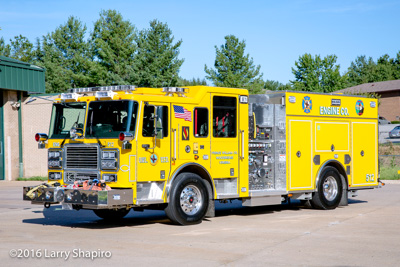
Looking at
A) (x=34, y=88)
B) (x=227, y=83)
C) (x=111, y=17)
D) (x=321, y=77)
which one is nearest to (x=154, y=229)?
(x=34, y=88)

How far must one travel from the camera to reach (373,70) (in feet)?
387

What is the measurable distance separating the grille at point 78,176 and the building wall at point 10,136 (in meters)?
19.5

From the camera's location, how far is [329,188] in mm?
15836

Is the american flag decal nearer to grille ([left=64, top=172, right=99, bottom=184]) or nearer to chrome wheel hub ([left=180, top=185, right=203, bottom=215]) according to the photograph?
chrome wheel hub ([left=180, top=185, right=203, bottom=215])

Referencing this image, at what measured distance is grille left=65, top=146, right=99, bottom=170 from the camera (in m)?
11.7

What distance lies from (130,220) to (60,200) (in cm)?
252

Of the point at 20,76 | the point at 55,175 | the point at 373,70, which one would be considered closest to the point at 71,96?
the point at 55,175

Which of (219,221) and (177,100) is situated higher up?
(177,100)

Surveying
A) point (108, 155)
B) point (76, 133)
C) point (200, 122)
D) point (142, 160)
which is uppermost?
point (200, 122)

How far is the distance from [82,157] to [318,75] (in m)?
52.9

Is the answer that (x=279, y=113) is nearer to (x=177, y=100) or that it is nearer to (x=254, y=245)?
(x=177, y=100)

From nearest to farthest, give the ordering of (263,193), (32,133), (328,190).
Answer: (263,193), (328,190), (32,133)

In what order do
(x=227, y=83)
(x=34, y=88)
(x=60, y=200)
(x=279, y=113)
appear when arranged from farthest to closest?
(x=227, y=83)
(x=34, y=88)
(x=279, y=113)
(x=60, y=200)

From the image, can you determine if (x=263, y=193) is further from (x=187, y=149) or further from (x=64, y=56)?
(x=64, y=56)
